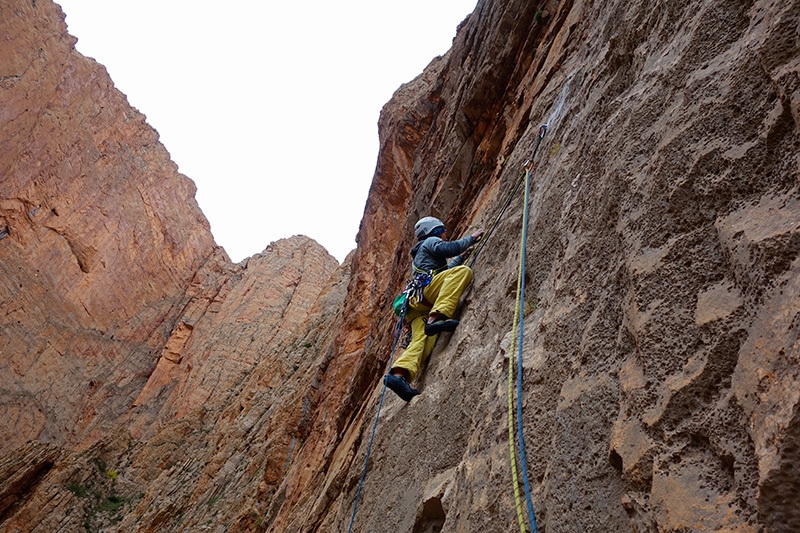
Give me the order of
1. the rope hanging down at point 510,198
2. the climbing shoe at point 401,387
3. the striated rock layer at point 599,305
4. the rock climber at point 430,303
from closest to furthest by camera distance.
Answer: the striated rock layer at point 599,305, the climbing shoe at point 401,387, the rock climber at point 430,303, the rope hanging down at point 510,198

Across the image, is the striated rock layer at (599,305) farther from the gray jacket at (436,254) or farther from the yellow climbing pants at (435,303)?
the gray jacket at (436,254)

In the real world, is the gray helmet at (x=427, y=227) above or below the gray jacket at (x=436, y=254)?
above

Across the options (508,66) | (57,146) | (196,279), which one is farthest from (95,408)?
(508,66)

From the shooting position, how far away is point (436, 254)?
216 inches

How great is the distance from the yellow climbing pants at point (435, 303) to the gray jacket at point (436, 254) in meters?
0.30

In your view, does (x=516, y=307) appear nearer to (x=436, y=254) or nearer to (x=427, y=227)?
(x=436, y=254)

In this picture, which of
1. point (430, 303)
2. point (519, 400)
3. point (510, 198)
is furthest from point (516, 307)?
point (430, 303)

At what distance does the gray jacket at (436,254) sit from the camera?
205 inches

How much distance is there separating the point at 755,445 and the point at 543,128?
385cm

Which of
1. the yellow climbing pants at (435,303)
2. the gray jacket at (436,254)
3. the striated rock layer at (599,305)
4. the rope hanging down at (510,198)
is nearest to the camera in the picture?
the striated rock layer at (599,305)

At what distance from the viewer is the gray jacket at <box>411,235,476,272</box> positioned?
521cm

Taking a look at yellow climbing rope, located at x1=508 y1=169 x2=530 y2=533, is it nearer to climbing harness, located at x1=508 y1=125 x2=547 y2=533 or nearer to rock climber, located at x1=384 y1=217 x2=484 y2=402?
climbing harness, located at x1=508 y1=125 x2=547 y2=533

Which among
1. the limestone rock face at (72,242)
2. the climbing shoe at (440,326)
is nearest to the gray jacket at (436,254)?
the climbing shoe at (440,326)

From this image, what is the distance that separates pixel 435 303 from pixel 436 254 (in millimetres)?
941
